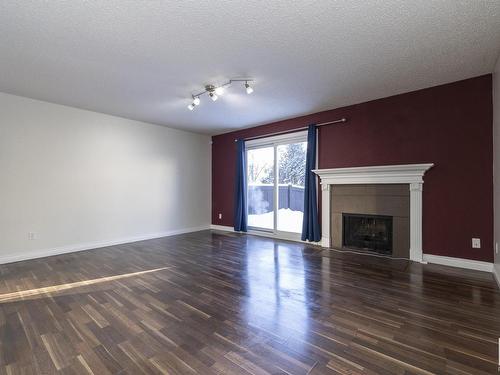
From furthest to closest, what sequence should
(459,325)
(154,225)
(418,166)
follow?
1. (154,225)
2. (418,166)
3. (459,325)

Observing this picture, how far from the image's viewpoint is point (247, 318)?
217 centimetres

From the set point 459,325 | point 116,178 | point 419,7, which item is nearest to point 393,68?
point 419,7

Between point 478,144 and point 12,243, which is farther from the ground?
point 478,144

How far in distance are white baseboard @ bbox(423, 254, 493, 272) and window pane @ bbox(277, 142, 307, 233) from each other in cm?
224

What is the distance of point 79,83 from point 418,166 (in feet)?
16.4

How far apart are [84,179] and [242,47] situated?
3.89m

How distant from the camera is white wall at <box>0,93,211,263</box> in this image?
394 centimetres

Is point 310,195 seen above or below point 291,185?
below

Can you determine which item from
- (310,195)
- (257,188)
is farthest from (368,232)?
(257,188)

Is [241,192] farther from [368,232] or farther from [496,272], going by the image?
[496,272]

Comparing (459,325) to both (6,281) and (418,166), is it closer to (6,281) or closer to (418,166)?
(418,166)

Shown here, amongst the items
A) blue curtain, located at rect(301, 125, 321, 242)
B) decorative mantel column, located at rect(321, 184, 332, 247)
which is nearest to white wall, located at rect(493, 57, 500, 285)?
decorative mantel column, located at rect(321, 184, 332, 247)

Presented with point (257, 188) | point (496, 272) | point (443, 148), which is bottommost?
point (496, 272)

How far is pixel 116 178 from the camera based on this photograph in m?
5.12
